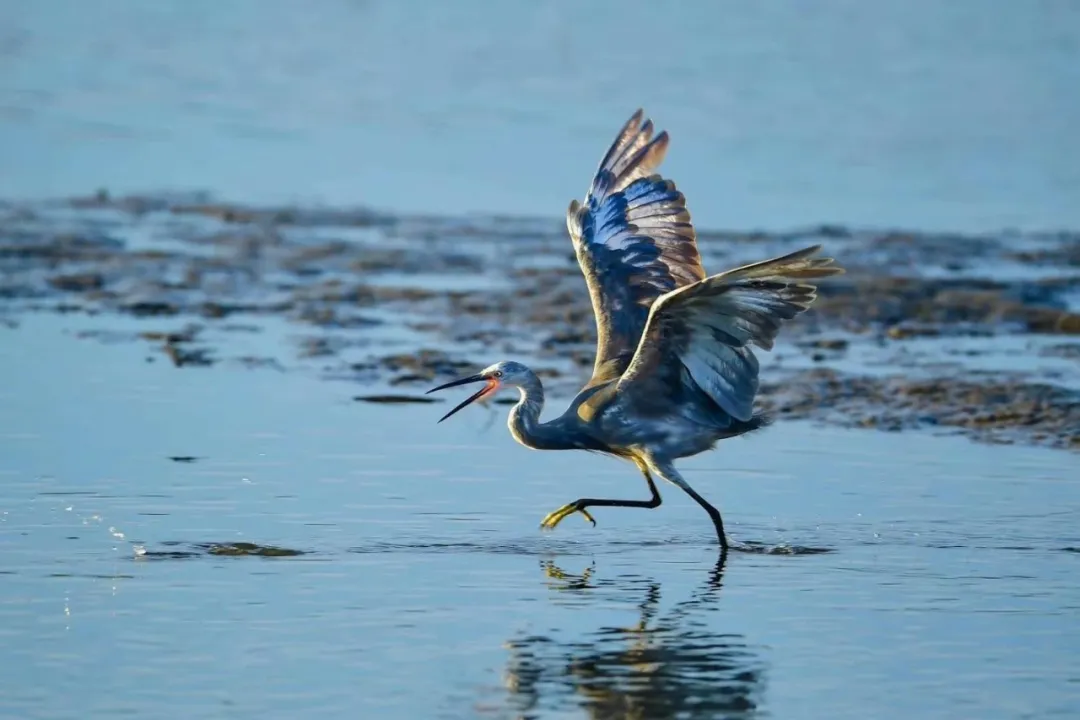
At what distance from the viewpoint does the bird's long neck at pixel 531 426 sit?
11.0 meters

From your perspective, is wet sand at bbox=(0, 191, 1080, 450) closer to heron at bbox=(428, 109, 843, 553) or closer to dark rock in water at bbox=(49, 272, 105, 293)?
dark rock in water at bbox=(49, 272, 105, 293)

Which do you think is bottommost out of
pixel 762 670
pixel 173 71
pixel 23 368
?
pixel 762 670

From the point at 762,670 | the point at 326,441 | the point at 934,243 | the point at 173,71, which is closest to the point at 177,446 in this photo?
the point at 326,441

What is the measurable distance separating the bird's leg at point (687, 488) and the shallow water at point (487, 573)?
Result: 0.35ft

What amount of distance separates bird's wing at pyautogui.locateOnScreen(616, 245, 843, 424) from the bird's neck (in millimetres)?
454

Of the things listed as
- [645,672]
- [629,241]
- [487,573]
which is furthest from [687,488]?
[645,672]

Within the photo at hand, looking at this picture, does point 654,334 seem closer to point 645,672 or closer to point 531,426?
point 531,426

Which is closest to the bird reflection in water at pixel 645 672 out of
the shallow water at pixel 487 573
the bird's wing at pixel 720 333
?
the shallow water at pixel 487 573

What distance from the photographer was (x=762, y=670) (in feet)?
25.9

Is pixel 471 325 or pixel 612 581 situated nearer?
pixel 612 581

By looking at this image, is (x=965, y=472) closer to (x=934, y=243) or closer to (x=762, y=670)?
(x=762, y=670)

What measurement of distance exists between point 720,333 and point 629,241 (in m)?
1.90

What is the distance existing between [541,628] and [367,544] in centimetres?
172

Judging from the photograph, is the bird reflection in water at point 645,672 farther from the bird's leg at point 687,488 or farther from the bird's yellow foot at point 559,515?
the bird's yellow foot at point 559,515
